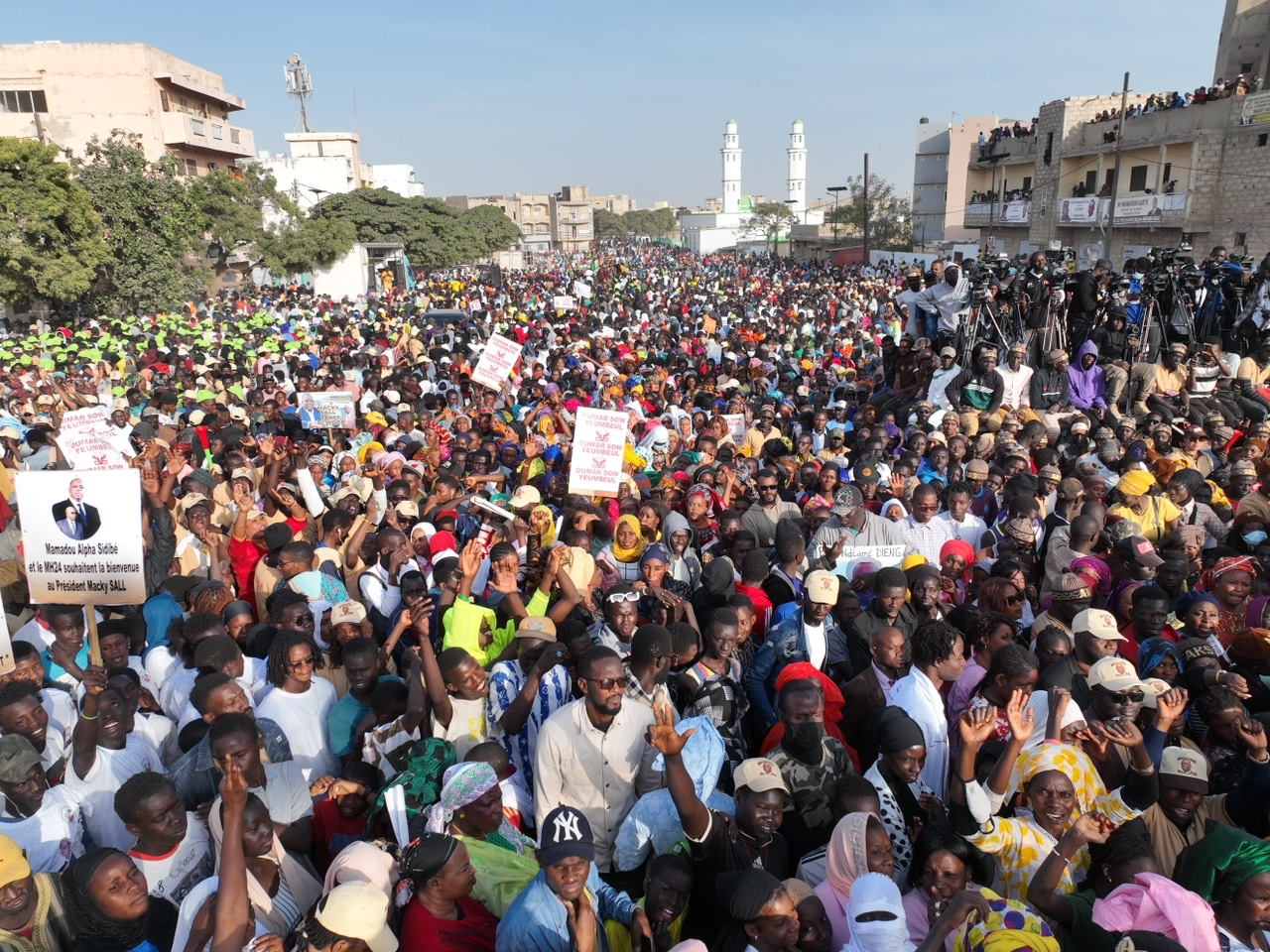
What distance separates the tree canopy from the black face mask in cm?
3773

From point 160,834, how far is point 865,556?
3764 millimetres

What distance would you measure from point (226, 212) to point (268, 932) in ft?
98.9

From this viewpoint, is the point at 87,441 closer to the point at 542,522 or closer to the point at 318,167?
the point at 542,522

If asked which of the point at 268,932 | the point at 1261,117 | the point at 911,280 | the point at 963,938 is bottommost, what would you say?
the point at 268,932

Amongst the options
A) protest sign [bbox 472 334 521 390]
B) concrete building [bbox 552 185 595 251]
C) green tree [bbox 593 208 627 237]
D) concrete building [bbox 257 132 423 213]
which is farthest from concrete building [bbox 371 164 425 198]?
protest sign [bbox 472 334 521 390]

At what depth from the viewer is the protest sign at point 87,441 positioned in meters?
6.87

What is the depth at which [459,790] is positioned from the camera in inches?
103

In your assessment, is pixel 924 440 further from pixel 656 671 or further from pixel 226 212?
pixel 226 212

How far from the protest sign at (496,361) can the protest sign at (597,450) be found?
12.5 feet

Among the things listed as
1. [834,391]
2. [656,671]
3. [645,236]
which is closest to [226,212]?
[834,391]

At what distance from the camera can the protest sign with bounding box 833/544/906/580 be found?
4.96 m

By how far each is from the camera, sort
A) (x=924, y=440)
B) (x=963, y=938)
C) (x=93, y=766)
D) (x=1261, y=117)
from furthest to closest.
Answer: (x=1261, y=117) → (x=924, y=440) → (x=93, y=766) → (x=963, y=938)

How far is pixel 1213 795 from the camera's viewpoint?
9.40ft

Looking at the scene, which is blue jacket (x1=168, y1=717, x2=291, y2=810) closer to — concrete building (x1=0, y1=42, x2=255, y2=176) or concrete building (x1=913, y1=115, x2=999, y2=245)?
concrete building (x1=0, y1=42, x2=255, y2=176)
